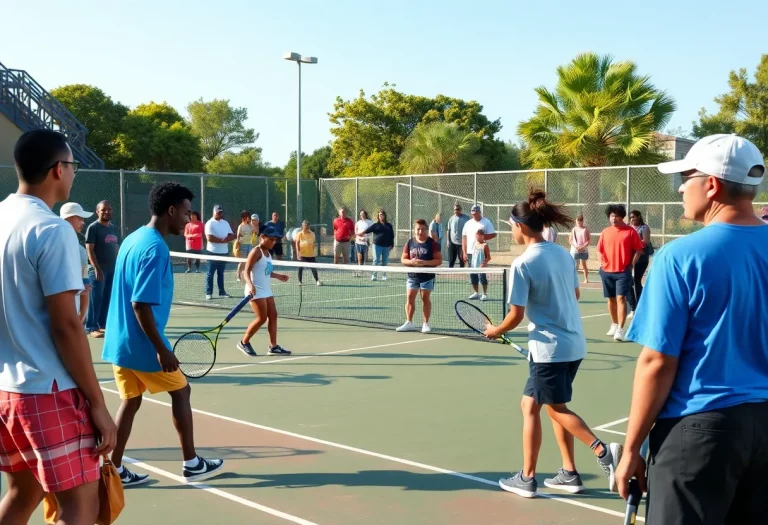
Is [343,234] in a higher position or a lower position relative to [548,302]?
higher

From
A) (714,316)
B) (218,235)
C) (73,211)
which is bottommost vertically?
(714,316)

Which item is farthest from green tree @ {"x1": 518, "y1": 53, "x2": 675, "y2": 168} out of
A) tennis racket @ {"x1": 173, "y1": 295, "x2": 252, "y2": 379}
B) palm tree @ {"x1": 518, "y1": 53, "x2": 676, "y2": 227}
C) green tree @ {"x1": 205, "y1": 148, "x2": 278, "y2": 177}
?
green tree @ {"x1": 205, "y1": 148, "x2": 278, "y2": 177}

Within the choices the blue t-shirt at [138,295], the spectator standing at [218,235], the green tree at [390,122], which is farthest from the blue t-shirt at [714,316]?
the green tree at [390,122]

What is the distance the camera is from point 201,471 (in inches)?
221

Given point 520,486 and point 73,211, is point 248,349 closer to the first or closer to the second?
point 73,211

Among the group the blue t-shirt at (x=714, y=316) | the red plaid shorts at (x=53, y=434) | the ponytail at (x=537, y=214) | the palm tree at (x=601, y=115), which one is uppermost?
the palm tree at (x=601, y=115)

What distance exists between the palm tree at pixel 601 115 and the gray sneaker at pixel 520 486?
832 inches

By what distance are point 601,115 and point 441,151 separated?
17.0m

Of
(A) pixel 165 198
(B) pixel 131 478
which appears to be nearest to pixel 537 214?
(A) pixel 165 198

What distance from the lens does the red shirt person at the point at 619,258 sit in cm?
1160

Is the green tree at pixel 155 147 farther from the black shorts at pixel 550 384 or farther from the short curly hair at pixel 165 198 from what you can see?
the black shorts at pixel 550 384

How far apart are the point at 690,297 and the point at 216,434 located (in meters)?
4.90

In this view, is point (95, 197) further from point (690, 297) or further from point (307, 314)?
point (690, 297)

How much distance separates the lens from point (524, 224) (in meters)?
5.44
